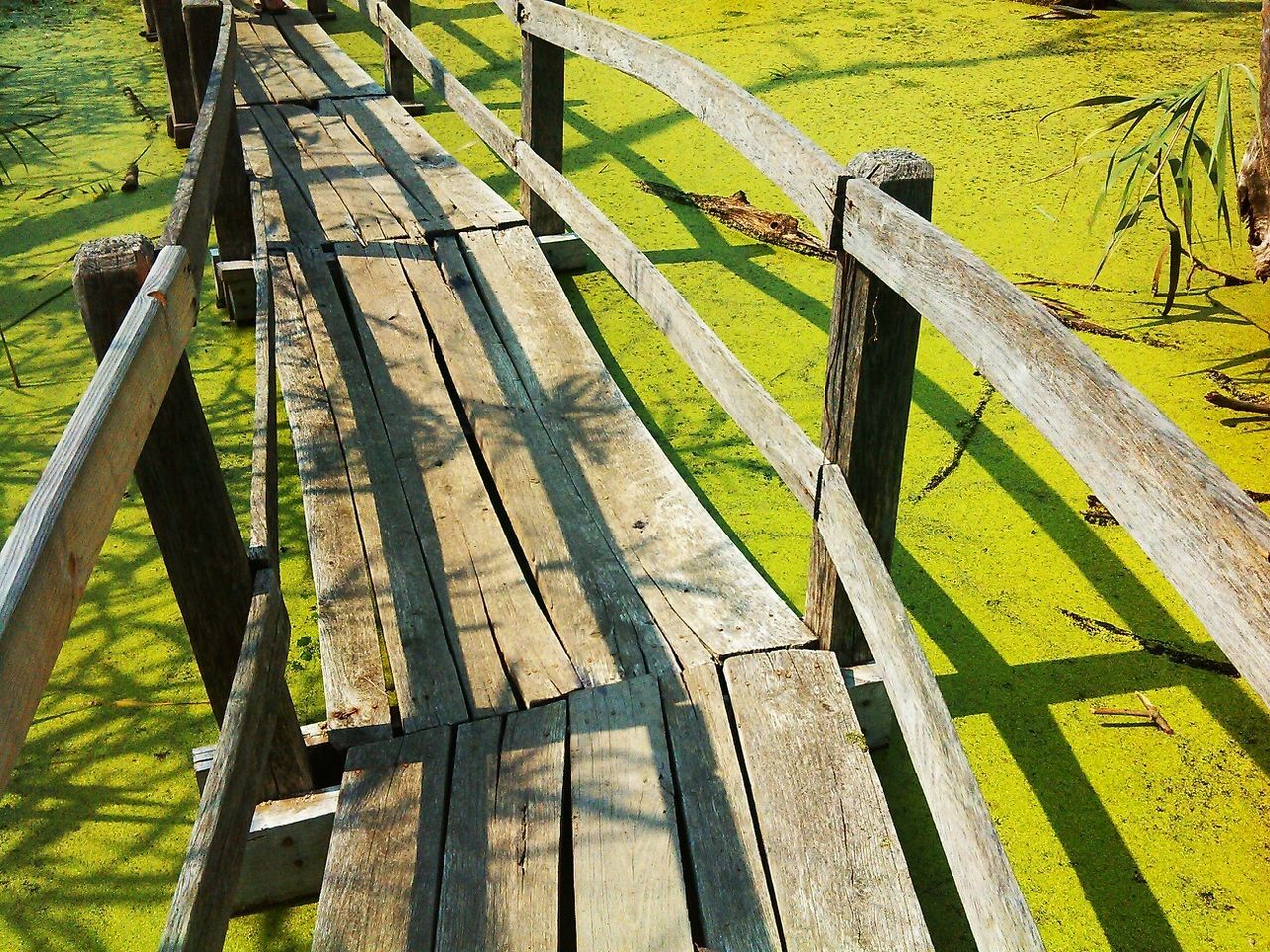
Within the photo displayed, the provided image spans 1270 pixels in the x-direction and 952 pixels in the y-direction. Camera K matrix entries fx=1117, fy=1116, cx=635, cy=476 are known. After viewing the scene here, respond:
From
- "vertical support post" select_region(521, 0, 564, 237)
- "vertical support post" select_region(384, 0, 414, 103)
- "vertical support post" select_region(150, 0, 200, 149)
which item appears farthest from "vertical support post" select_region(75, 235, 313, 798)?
"vertical support post" select_region(384, 0, 414, 103)

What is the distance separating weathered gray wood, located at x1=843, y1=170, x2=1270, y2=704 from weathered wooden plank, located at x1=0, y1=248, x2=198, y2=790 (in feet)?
3.51

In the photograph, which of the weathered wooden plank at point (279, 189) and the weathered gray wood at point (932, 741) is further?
the weathered wooden plank at point (279, 189)

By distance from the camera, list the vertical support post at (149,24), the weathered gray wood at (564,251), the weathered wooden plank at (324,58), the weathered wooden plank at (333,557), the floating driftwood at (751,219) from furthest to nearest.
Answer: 1. the vertical support post at (149,24)
2. the weathered wooden plank at (324,58)
3. the floating driftwood at (751,219)
4. the weathered gray wood at (564,251)
5. the weathered wooden plank at (333,557)

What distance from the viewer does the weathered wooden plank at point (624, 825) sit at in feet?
5.61

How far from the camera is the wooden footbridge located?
1318mm

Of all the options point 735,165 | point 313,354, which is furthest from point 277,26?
point 313,354

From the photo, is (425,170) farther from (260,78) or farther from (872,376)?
(872,376)

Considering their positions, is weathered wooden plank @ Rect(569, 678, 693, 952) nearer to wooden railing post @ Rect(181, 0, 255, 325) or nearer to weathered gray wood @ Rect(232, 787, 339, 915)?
weathered gray wood @ Rect(232, 787, 339, 915)

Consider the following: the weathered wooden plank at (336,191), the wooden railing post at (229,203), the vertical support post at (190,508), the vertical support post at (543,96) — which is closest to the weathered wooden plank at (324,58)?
the weathered wooden plank at (336,191)

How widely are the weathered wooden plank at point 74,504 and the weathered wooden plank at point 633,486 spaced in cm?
115

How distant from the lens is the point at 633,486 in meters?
Answer: 2.73

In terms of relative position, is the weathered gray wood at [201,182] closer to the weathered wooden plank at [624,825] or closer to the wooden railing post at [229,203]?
the wooden railing post at [229,203]

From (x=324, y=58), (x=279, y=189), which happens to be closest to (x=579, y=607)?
(x=279, y=189)

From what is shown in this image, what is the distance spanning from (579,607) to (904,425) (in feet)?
2.52
